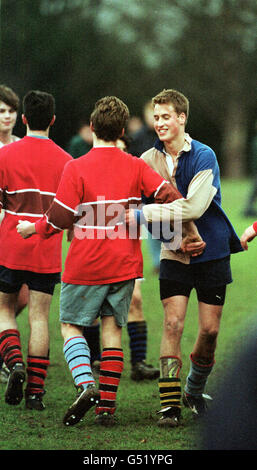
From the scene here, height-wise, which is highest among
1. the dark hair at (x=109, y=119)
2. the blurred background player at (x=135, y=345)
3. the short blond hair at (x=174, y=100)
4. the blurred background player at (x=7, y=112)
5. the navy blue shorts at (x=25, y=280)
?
the blurred background player at (x=7, y=112)

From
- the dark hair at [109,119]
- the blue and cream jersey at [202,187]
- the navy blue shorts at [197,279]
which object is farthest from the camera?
the navy blue shorts at [197,279]

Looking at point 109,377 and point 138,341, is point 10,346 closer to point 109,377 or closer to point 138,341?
point 109,377

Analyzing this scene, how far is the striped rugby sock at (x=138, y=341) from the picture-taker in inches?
260

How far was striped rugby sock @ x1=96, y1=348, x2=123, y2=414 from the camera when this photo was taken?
4.89 meters

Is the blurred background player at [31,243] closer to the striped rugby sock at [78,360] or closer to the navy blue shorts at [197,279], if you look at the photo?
the striped rugby sock at [78,360]

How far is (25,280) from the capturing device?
5.46 m

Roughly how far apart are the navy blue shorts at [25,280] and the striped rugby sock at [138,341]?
1282 millimetres

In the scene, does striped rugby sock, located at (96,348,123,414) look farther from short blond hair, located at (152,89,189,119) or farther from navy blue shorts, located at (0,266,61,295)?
short blond hair, located at (152,89,189,119)

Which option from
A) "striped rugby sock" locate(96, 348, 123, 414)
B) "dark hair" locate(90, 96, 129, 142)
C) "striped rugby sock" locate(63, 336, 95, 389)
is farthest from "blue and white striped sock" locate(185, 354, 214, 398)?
"dark hair" locate(90, 96, 129, 142)

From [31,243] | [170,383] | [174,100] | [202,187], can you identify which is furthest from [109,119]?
[170,383]

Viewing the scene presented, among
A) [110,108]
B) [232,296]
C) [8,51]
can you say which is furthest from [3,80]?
[110,108]

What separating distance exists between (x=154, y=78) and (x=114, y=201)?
38.1m

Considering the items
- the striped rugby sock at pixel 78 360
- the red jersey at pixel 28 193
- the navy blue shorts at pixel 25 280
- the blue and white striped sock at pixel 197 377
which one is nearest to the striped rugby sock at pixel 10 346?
the navy blue shorts at pixel 25 280
